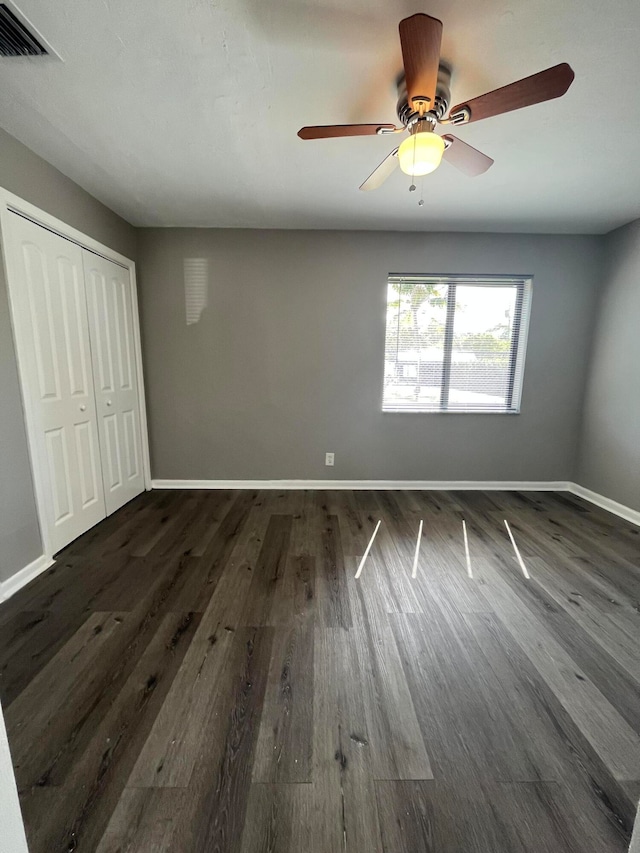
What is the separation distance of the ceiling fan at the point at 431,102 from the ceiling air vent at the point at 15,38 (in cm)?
110

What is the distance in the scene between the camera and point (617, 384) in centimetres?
292

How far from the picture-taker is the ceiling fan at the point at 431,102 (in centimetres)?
109

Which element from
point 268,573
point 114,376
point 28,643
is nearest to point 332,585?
point 268,573

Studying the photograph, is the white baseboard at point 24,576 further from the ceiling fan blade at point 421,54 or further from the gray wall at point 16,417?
the ceiling fan blade at point 421,54

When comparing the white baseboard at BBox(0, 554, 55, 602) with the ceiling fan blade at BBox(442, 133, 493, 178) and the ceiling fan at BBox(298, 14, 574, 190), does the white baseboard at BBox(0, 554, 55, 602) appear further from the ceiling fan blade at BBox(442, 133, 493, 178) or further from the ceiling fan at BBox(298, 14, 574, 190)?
the ceiling fan blade at BBox(442, 133, 493, 178)

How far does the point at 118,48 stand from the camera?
51.8 inches

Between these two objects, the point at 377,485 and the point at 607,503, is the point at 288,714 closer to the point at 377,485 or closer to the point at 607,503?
the point at 377,485

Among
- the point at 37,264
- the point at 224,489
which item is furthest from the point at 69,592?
the point at 37,264

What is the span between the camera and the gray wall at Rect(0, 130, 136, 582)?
5.82 ft

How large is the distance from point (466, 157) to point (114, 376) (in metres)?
2.93

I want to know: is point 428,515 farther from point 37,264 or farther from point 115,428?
point 37,264

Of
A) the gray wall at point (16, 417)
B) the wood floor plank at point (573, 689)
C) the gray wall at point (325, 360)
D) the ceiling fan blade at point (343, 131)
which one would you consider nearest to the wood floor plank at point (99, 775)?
the gray wall at point (16, 417)

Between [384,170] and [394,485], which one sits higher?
[384,170]

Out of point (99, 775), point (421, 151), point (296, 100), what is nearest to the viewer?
point (99, 775)
